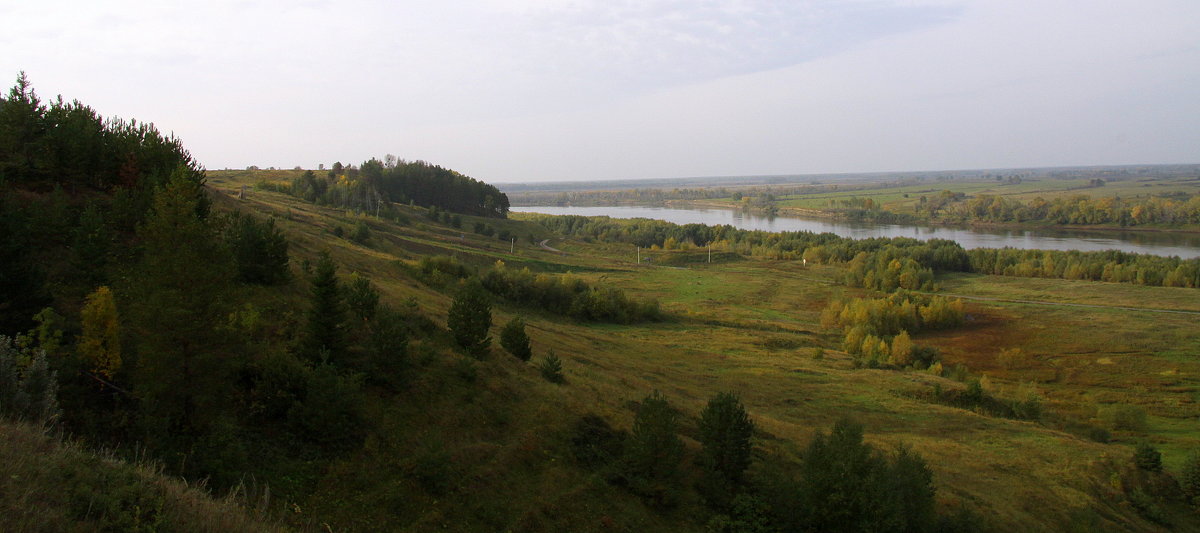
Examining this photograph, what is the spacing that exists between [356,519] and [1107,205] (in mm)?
171811

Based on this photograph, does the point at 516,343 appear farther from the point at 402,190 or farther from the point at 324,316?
the point at 402,190

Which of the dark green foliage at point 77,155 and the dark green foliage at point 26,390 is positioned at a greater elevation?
the dark green foliage at point 77,155

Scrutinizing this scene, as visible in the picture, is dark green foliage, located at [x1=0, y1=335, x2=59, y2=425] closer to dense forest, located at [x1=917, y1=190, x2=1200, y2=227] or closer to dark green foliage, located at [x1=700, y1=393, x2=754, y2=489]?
dark green foliage, located at [x1=700, y1=393, x2=754, y2=489]

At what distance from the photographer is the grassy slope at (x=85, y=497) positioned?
5480mm

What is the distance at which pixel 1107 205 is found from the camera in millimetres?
135250

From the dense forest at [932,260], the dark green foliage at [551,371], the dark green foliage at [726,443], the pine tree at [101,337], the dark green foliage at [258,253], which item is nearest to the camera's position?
the pine tree at [101,337]

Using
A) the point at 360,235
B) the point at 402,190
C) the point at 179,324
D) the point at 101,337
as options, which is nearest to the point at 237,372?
the point at 101,337

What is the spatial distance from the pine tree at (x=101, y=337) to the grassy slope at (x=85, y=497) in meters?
4.00

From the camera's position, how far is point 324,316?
14.3m

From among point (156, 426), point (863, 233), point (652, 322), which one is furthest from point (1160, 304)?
point (156, 426)

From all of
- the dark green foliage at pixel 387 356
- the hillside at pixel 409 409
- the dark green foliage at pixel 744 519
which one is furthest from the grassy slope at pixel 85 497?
the dark green foliage at pixel 744 519

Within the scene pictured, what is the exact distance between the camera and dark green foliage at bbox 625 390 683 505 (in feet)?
48.1

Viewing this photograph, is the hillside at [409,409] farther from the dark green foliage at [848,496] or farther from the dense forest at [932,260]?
the dense forest at [932,260]

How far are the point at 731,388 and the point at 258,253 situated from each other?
885 inches
